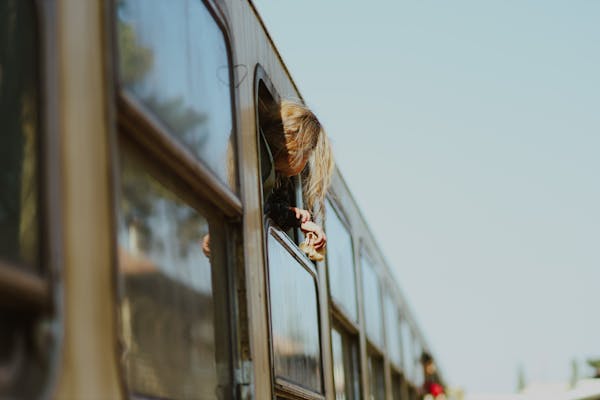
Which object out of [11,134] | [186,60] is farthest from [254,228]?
[11,134]

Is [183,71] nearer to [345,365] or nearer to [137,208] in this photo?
[137,208]

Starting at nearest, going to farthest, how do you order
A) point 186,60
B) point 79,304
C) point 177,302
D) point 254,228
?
point 79,304 < point 177,302 < point 186,60 < point 254,228

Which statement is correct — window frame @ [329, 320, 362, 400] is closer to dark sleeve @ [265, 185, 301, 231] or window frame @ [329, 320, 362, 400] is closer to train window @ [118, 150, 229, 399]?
dark sleeve @ [265, 185, 301, 231]

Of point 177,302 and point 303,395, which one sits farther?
point 303,395

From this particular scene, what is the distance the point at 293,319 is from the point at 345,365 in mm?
1760

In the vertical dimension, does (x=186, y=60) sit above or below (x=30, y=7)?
above

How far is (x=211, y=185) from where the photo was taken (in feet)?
7.61

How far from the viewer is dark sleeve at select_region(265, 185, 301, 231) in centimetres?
355

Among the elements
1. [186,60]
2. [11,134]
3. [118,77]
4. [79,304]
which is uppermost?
[186,60]

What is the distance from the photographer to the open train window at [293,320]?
3100 mm

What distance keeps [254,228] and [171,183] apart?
2.38 ft

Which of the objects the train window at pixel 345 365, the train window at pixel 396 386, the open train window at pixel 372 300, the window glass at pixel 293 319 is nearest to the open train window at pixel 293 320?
the window glass at pixel 293 319

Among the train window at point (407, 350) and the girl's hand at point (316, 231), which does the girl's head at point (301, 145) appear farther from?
the train window at point (407, 350)

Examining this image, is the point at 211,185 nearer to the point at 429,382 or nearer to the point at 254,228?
the point at 254,228
